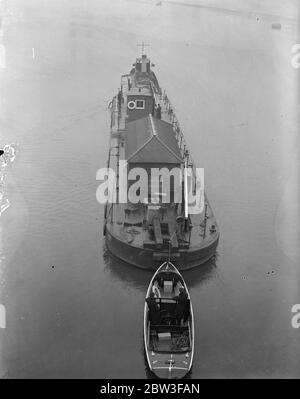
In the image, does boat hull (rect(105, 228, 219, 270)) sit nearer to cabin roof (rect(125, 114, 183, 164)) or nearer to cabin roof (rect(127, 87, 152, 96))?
cabin roof (rect(125, 114, 183, 164))

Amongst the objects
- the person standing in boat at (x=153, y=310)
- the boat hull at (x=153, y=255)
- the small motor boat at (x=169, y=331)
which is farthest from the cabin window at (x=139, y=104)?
the person standing in boat at (x=153, y=310)

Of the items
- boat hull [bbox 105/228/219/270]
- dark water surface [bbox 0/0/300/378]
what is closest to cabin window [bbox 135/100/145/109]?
dark water surface [bbox 0/0/300/378]

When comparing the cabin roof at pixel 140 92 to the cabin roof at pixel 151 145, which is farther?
the cabin roof at pixel 140 92

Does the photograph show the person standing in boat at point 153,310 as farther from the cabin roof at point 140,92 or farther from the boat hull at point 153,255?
the cabin roof at point 140,92

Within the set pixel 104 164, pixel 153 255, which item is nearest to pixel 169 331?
pixel 153 255

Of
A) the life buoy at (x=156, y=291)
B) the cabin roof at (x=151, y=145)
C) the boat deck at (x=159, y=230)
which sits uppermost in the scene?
the cabin roof at (x=151, y=145)
